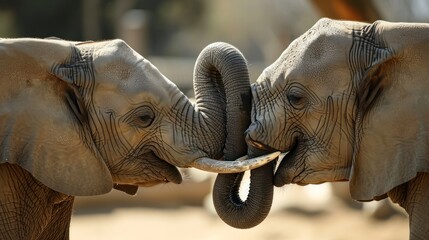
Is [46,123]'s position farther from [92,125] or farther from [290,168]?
[290,168]

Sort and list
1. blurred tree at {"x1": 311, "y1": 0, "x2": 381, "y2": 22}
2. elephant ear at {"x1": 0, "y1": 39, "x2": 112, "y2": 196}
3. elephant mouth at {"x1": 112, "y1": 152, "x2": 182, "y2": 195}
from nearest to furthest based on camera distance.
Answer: elephant ear at {"x1": 0, "y1": 39, "x2": 112, "y2": 196} → elephant mouth at {"x1": 112, "y1": 152, "x2": 182, "y2": 195} → blurred tree at {"x1": 311, "y1": 0, "x2": 381, "y2": 22}

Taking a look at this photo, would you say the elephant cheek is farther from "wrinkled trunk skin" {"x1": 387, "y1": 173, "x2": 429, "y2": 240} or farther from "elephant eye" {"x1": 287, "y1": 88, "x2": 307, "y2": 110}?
"wrinkled trunk skin" {"x1": 387, "y1": 173, "x2": 429, "y2": 240}

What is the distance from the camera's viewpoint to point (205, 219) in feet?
43.3

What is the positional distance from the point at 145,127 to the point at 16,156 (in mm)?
742

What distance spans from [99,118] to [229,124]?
73 cm

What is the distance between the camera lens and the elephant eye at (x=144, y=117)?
23.1 feet

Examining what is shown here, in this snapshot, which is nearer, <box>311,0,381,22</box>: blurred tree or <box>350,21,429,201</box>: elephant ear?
<box>350,21,429,201</box>: elephant ear

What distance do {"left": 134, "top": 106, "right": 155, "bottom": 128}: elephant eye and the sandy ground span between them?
16.5 ft

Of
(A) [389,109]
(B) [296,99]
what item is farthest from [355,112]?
(B) [296,99]

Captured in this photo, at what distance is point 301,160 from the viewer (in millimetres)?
7148

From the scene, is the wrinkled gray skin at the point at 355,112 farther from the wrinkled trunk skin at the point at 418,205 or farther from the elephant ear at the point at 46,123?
the elephant ear at the point at 46,123

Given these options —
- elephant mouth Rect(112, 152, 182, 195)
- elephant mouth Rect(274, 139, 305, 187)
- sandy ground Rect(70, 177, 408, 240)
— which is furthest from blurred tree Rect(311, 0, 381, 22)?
elephant mouth Rect(112, 152, 182, 195)

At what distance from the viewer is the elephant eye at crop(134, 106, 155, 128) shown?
278 inches

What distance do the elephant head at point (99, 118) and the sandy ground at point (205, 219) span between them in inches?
195
